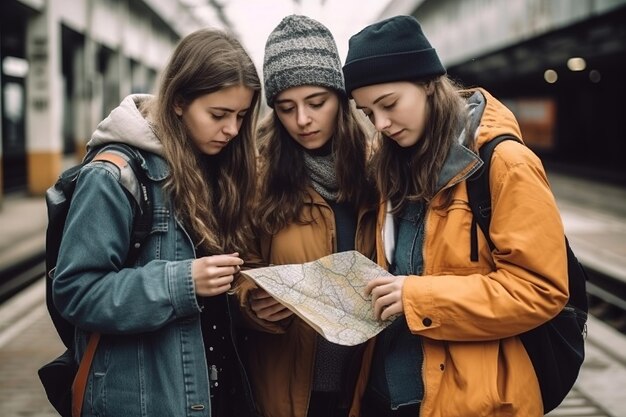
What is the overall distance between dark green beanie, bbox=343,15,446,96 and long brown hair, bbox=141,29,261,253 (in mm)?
329

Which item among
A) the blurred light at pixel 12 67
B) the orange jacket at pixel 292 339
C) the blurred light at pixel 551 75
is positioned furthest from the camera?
the blurred light at pixel 551 75

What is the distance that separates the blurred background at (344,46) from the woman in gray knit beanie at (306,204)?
4306mm

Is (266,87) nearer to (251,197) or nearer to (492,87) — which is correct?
(251,197)

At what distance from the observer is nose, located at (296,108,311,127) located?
86.3 inches

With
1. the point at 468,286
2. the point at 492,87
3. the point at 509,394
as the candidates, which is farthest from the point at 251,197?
the point at 492,87

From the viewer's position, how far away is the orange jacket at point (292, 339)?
2156 millimetres

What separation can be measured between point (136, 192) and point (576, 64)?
20232 millimetres

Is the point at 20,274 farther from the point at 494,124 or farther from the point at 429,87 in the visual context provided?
the point at 494,124

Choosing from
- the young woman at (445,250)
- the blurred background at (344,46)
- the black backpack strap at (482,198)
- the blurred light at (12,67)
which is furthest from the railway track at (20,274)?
the blurred light at (12,67)

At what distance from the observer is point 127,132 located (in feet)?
5.95

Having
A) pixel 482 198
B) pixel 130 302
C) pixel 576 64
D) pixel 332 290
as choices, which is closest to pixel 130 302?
pixel 130 302

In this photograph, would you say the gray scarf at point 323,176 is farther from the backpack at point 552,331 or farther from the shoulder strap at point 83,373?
the shoulder strap at point 83,373

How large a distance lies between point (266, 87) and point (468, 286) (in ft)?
3.34

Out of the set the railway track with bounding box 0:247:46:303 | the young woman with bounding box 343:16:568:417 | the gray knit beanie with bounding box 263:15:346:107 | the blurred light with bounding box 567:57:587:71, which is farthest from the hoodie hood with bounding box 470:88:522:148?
the blurred light with bounding box 567:57:587:71
